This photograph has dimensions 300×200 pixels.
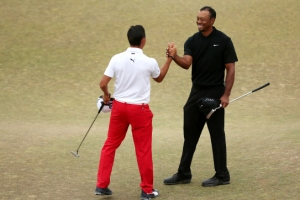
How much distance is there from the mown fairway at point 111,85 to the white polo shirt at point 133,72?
0.95 metres

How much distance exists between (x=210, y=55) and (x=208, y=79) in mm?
226

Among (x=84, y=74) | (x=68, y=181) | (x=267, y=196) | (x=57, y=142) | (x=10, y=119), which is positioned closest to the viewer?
(x=267, y=196)

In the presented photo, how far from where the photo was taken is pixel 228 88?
5.48 meters

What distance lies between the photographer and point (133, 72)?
4992mm

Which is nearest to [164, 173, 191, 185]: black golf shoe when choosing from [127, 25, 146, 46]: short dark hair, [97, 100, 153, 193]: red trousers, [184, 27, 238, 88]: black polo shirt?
[97, 100, 153, 193]: red trousers

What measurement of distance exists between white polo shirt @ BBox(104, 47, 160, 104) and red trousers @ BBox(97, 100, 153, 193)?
85 mm

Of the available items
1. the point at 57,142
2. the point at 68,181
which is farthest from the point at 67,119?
the point at 68,181

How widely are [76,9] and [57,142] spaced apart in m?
9.32

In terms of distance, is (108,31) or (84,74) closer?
(84,74)

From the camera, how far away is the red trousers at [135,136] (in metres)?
5.07

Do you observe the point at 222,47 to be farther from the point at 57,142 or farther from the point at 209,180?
the point at 57,142

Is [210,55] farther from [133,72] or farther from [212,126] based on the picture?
[133,72]

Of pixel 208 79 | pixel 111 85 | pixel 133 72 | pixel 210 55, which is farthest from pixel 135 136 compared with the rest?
pixel 111 85

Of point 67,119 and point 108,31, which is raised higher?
point 108,31
